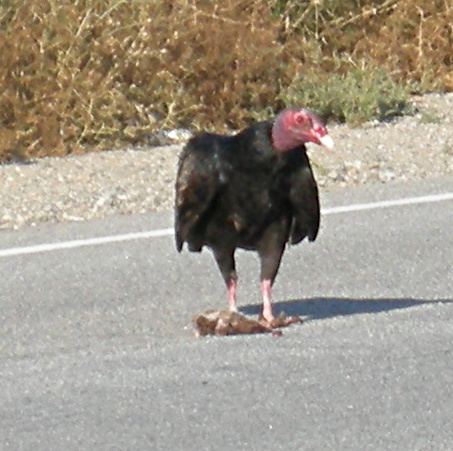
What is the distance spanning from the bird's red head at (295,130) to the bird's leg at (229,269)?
56 centimetres

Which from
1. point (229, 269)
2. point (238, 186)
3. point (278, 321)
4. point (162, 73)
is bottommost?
point (162, 73)

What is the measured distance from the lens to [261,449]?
5.23m

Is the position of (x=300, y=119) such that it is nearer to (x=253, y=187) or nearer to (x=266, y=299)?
(x=253, y=187)

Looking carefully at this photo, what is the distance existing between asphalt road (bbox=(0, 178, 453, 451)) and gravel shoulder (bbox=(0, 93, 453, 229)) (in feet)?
1.30

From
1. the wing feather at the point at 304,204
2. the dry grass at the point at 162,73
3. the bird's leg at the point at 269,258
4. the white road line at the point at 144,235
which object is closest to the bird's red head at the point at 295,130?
the wing feather at the point at 304,204

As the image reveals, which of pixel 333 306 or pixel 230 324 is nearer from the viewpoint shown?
pixel 230 324

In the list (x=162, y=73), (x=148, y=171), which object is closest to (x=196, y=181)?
(x=148, y=171)

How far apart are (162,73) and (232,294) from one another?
5987mm

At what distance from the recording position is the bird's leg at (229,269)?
22.5 feet

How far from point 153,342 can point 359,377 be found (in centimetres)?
111

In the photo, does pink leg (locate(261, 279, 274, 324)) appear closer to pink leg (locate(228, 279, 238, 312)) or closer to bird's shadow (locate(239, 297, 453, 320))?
pink leg (locate(228, 279, 238, 312))

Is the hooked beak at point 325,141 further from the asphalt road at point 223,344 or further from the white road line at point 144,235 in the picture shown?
the white road line at point 144,235

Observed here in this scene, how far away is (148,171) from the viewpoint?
11.0 metres

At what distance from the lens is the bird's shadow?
286 inches
